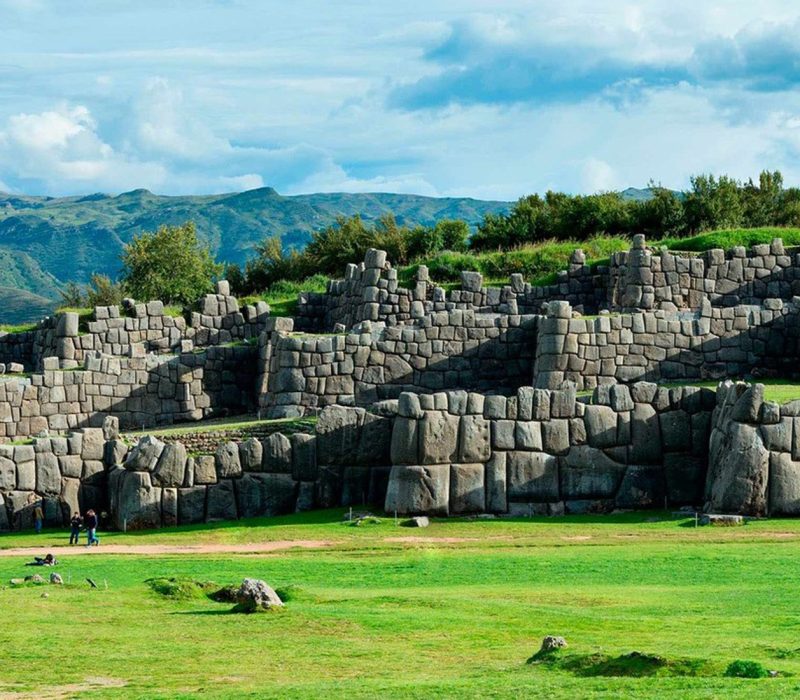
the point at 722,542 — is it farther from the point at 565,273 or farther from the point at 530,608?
the point at 565,273

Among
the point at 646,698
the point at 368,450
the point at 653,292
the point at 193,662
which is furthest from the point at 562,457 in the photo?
the point at 646,698

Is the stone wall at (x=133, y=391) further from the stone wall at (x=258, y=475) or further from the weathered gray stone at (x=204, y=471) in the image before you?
the weathered gray stone at (x=204, y=471)

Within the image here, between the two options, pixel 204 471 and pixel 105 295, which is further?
pixel 105 295

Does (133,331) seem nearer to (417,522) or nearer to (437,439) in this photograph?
(437,439)

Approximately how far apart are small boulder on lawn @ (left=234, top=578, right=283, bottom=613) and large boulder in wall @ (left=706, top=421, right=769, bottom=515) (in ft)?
50.5

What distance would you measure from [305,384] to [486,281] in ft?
37.9

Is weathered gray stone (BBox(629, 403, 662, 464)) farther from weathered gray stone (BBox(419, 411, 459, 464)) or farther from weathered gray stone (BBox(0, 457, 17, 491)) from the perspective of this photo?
weathered gray stone (BBox(0, 457, 17, 491))

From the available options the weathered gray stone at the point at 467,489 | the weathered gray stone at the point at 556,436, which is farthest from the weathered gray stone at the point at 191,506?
the weathered gray stone at the point at 556,436

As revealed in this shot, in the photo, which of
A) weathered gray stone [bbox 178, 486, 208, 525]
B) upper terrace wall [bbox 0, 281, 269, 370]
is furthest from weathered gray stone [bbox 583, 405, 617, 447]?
upper terrace wall [bbox 0, 281, 269, 370]

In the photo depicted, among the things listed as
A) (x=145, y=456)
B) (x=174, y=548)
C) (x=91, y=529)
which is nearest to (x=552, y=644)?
(x=174, y=548)

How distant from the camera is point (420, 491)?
3959 centimetres

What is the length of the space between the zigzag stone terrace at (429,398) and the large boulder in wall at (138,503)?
0.04 m

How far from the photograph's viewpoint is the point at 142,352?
53.7 metres

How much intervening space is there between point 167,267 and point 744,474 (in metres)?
43.3
